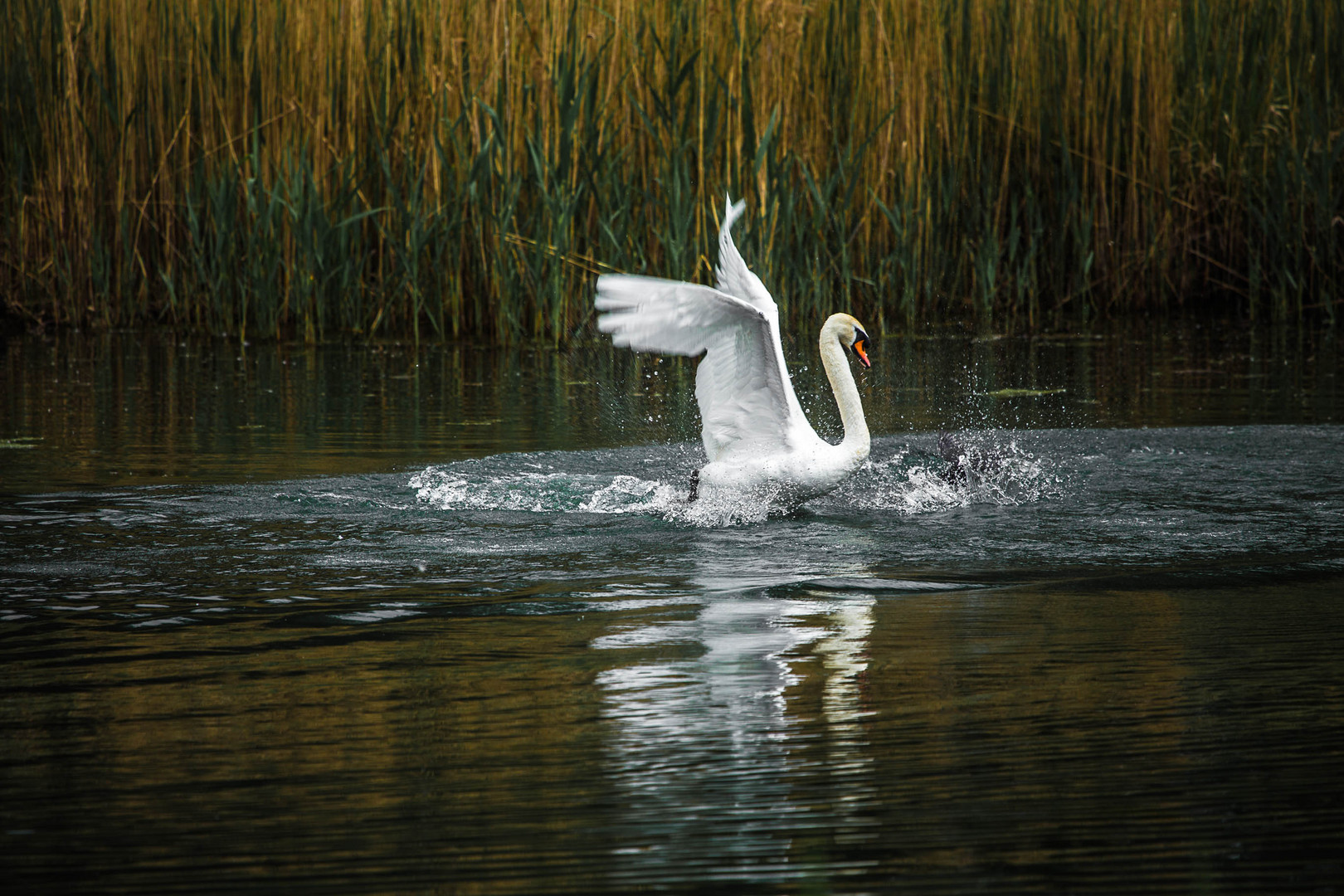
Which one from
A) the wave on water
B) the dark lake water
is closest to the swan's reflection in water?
the dark lake water

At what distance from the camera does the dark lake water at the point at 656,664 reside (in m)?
2.23

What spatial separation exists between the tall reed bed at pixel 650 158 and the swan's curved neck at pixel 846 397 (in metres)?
3.18

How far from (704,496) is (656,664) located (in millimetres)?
2336

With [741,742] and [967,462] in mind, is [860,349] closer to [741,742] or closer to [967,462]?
[967,462]

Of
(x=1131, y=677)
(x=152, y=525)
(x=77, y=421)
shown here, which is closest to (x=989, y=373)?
(x=77, y=421)

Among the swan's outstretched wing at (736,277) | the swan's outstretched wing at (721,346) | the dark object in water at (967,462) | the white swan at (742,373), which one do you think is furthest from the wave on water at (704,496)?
the swan's outstretched wing at (736,277)

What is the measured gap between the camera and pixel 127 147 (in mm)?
9914

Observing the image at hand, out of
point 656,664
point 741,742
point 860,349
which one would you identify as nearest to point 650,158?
point 860,349

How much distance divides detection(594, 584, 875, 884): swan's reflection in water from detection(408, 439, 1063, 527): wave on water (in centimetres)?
156

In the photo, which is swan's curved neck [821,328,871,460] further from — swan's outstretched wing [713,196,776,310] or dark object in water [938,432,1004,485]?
swan's outstretched wing [713,196,776,310]

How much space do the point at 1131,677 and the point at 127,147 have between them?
8.16 metres

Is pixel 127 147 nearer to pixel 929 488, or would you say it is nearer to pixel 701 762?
pixel 929 488

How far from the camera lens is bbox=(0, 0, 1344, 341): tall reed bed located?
9.31m

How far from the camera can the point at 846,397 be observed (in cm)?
573
